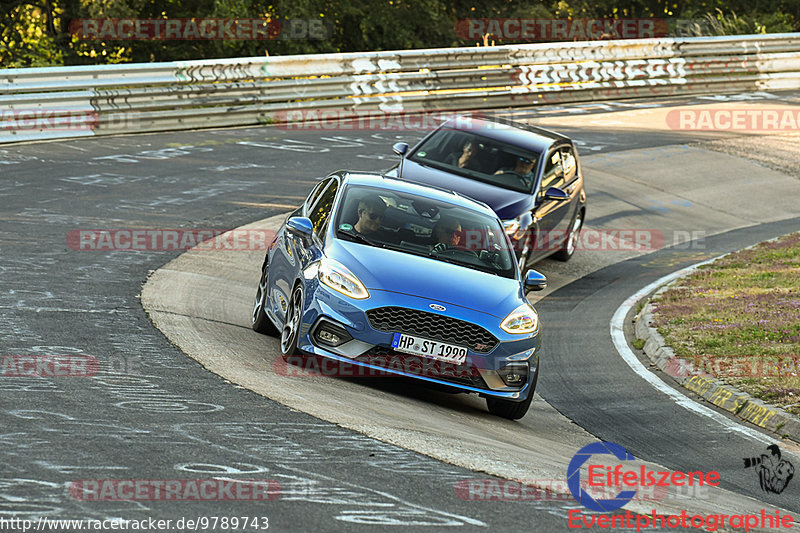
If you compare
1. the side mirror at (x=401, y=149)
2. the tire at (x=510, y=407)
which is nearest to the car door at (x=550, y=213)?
the side mirror at (x=401, y=149)

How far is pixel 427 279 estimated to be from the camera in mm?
8781

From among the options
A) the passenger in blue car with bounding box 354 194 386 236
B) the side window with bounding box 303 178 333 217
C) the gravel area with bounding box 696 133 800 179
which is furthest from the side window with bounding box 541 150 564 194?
the gravel area with bounding box 696 133 800 179

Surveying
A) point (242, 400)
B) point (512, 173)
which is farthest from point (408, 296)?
point (512, 173)

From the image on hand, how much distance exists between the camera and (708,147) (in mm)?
25234

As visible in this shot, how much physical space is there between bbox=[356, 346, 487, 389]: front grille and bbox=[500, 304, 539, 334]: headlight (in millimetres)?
509

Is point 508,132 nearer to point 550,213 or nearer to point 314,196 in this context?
point 550,213

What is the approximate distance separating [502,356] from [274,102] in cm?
1636

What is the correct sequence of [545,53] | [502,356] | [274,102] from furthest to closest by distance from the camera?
1. [545,53]
2. [274,102]
3. [502,356]

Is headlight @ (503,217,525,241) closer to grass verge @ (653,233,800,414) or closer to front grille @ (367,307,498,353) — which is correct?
grass verge @ (653,233,800,414)

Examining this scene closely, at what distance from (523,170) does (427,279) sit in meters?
6.45

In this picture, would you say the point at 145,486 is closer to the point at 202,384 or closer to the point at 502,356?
the point at 202,384

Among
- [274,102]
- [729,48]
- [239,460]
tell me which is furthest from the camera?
[729,48]

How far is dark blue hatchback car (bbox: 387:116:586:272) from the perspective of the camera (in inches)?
556

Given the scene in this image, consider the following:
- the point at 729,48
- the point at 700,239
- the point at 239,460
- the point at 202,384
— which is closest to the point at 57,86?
the point at 700,239
